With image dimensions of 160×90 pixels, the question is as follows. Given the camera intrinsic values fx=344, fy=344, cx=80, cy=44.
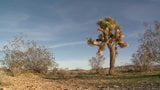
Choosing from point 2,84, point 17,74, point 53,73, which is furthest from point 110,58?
point 2,84

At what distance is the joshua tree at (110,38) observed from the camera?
32.8m

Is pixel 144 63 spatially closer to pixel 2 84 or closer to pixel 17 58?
pixel 17 58

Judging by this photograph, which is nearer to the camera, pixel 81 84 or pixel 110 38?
pixel 81 84

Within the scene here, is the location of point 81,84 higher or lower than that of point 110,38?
lower

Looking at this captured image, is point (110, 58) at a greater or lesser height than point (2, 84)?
greater

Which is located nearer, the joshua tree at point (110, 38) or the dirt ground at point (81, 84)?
the dirt ground at point (81, 84)

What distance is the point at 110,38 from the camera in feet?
110

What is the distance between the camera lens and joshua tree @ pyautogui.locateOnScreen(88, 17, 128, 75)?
32.8m

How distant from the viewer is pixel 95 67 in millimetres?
38625

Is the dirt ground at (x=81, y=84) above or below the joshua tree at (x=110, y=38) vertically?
below

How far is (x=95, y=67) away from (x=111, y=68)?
5.87 m

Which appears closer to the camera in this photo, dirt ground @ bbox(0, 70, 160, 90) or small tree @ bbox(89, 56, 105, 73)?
dirt ground @ bbox(0, 70, 160, 90)

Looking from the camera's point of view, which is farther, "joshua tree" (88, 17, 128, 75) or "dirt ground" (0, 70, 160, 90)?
"joshua tree" (88, 17, 128, 75)

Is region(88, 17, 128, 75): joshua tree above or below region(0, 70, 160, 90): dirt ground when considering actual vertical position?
above
